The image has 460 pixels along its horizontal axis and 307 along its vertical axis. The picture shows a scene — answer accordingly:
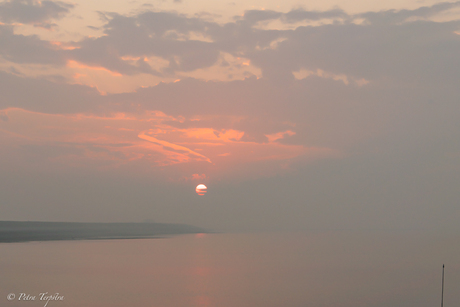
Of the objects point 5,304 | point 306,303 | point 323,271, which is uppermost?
point 323,271

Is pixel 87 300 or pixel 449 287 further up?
pixel 449 287

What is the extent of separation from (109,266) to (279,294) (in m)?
29.9

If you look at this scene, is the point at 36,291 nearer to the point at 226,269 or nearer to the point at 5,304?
the point at 5,304

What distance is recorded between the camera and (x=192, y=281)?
5419 cm

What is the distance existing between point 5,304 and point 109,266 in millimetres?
29046

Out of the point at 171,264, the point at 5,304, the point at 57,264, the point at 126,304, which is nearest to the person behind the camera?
the point at 5,304

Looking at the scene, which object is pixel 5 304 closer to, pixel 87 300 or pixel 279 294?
pixel 87 300

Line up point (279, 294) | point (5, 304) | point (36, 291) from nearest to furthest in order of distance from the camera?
1. point (5, 304)
2. point (36, 291)
3. point (279, 294)

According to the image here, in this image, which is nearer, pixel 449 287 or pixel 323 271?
pixel 449 287

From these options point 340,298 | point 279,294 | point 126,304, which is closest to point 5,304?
point 126,304

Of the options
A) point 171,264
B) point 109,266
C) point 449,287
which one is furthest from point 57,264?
point 449,287

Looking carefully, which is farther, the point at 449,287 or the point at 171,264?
Answer: the point at 171,264

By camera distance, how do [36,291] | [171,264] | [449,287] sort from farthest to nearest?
[171,264] < [449,287] < [36,291]

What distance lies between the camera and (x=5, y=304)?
37250 millimetres
